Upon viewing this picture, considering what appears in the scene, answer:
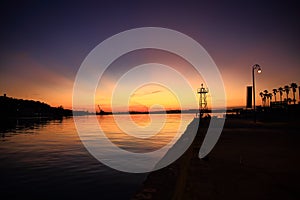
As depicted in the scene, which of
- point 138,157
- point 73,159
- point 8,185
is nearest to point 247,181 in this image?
point 8,185

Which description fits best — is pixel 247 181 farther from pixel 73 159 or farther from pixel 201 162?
pixel 73 159

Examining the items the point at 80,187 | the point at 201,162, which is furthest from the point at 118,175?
the point at 201,162

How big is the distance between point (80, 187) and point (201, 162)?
6.46 m

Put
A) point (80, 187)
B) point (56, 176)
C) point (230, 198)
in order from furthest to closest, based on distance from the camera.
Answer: point (56, 176) < point (80, 187) < point (230, 198)

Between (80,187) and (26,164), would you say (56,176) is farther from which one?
(26,164)

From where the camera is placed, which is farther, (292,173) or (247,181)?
(292,173)

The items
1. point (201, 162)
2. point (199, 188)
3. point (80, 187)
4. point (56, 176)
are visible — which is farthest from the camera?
point (56, 176)

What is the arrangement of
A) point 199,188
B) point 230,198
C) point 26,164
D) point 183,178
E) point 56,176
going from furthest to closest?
point 26,164, point 56,176, point 183,178, point 199,188, point 230,198

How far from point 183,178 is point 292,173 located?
14.6 feet

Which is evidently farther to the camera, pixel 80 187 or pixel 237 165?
pixel 80 187

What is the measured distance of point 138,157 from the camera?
21688mm

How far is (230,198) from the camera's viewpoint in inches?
273

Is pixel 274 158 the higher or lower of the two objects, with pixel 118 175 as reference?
higher

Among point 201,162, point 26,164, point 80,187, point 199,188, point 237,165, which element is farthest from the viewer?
point 26,164
